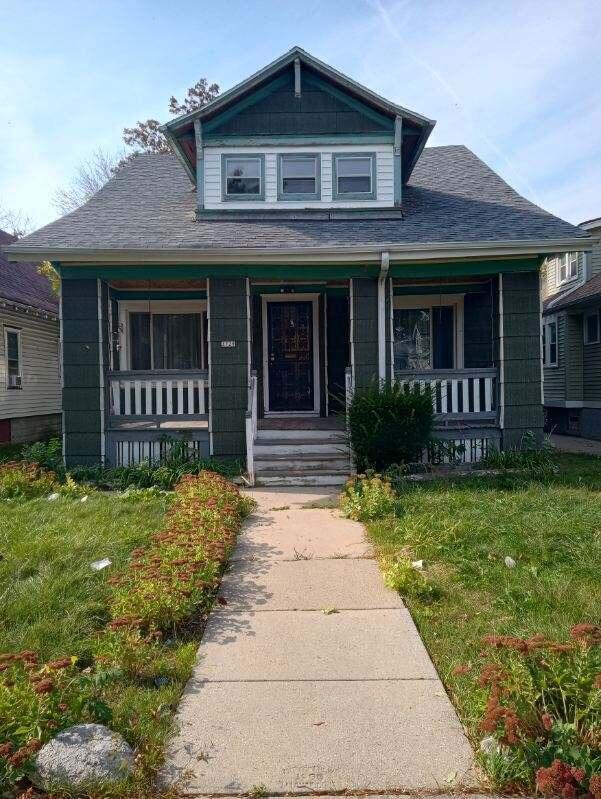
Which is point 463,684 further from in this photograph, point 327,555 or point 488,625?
point 327,555

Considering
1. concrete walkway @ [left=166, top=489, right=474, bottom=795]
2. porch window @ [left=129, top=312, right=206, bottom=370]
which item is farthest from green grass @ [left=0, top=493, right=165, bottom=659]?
porch window @ [left=129, top=312, right=206, bottom=370]

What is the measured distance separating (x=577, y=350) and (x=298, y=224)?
9170 mm

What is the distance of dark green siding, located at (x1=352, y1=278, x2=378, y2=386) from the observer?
9.08 metres

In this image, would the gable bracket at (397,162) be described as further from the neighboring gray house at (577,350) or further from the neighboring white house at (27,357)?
the neighboring white house at (27,357)

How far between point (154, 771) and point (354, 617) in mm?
1804

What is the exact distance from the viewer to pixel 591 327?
14852 millimetres

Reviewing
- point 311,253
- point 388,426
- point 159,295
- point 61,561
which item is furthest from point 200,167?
point 61,561

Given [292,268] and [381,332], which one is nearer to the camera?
[292,268]

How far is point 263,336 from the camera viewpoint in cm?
1116

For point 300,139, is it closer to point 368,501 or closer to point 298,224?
point 298,224

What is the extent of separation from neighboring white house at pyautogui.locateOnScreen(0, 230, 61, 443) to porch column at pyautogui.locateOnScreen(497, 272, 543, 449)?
1026cm

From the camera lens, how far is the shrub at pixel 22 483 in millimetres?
7070

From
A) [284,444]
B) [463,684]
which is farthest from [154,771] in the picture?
[284,444]

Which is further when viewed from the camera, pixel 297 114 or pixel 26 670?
pixel 297 114
